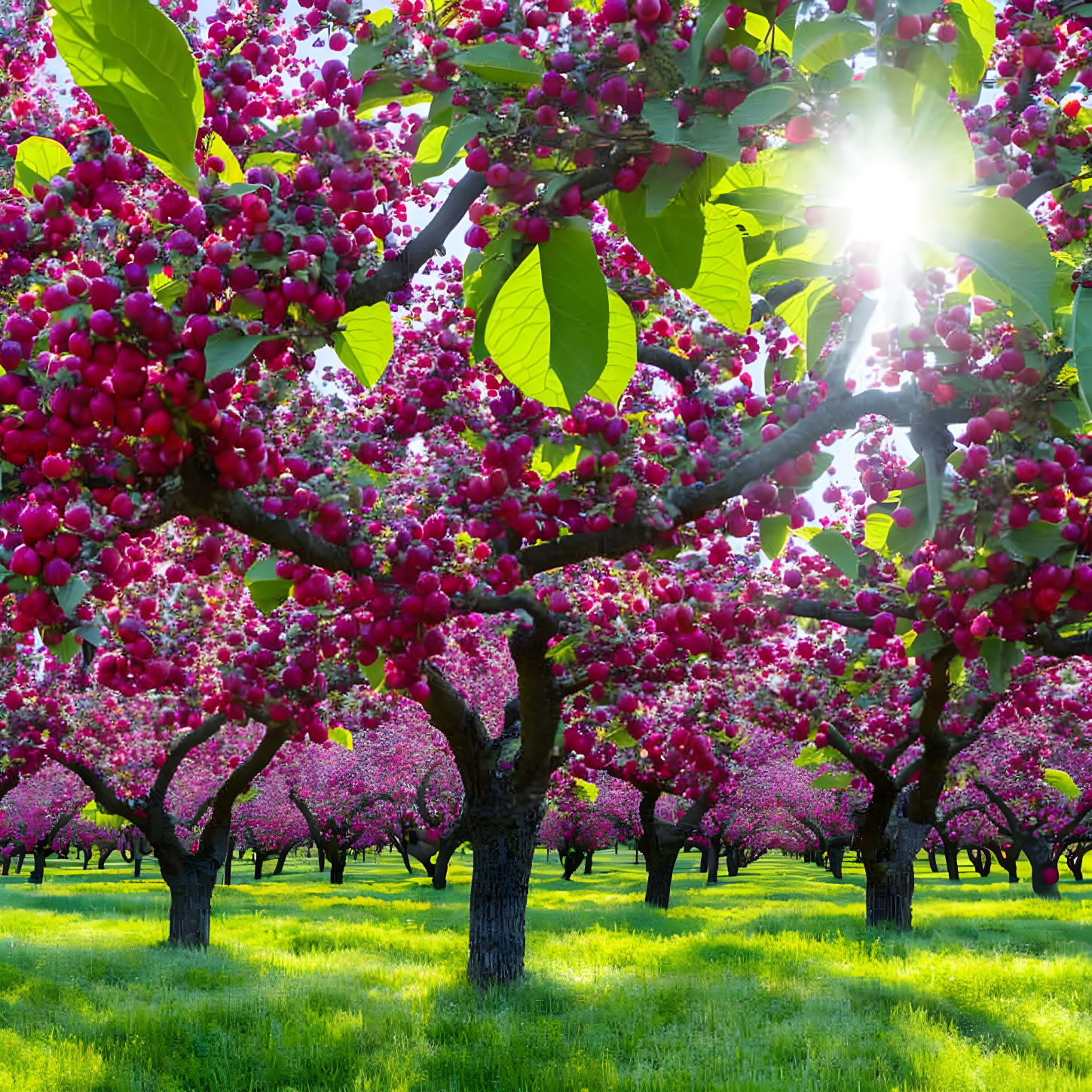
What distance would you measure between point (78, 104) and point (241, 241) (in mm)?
4721

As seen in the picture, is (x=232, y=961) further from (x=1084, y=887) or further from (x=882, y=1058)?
(x=1084, y=887)

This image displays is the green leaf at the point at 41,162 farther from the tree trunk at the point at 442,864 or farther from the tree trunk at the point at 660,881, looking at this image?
the tree trunk at the point at 442,864

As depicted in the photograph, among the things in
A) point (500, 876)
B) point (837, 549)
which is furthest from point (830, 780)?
point (837, 549)

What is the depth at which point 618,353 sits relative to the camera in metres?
1.47

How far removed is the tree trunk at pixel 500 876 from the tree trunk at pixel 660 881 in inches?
483

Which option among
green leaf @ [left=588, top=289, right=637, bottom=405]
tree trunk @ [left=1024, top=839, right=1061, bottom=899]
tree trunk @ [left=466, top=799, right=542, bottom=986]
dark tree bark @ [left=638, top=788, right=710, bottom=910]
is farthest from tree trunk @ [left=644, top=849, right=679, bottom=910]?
green leaf @ [left=588, top=289, right=637, bottom=405]

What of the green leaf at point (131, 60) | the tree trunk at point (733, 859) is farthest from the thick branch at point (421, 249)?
the tree trunk at point (733, 859)

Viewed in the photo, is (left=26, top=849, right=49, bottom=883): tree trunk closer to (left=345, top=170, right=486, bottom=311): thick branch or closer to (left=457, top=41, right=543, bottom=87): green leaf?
(left=345, top=170, right=486, bottom=311): thick branch

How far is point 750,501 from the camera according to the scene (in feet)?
10.4

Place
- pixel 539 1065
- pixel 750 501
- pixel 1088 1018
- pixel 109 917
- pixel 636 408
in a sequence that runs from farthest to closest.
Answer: pixel 109 917, pixel 1088 1018, pixel 636 408, pixel 539 1065, pixel 750 501

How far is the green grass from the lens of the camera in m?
6.64

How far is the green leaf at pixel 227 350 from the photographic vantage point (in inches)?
56.0

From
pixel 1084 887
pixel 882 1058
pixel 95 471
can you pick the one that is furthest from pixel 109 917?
pixel 1084 887

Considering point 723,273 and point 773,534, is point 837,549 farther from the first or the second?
point 723,273
